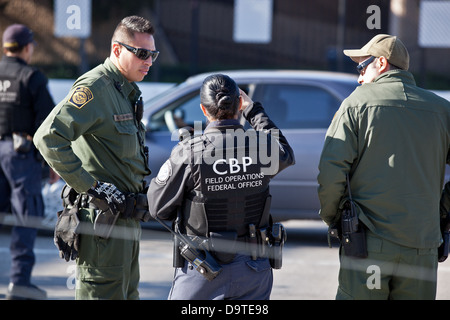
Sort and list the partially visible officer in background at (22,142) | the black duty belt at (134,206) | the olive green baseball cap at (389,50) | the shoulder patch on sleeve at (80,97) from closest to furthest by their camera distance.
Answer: the olive green baseball cap at (389,50), the shoulder patch on sleeve at (80,97), the black duty belt at (134,206), the partially visible officer in background at (22,142)

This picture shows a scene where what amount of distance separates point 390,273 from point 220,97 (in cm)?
124

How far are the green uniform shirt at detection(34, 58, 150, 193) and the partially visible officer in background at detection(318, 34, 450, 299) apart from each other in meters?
1.14

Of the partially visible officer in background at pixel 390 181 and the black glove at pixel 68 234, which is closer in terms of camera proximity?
the partially visible officer in background at pixel 390 181

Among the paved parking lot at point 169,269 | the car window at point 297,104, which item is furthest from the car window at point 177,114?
the paved parking lot at point 169,269

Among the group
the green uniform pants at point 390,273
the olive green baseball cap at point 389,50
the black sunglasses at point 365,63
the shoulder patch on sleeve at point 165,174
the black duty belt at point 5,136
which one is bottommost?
the green uniform pants at point 390,273

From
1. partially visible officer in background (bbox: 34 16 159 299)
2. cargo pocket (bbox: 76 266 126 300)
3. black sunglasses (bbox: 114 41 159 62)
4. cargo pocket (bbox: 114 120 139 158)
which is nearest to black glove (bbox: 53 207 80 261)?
partially visible officer in background (bbox: 34 16 159 299)

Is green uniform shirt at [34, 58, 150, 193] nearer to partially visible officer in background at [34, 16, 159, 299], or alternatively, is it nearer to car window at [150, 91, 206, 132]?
partially visible officer in background at [34, 16, 159, 299]

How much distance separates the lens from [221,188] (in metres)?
3.20

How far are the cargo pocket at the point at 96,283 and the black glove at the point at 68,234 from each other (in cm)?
11

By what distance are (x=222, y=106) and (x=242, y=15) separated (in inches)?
397

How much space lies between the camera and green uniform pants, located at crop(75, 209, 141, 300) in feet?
12.0

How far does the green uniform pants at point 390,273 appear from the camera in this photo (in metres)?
3.29
